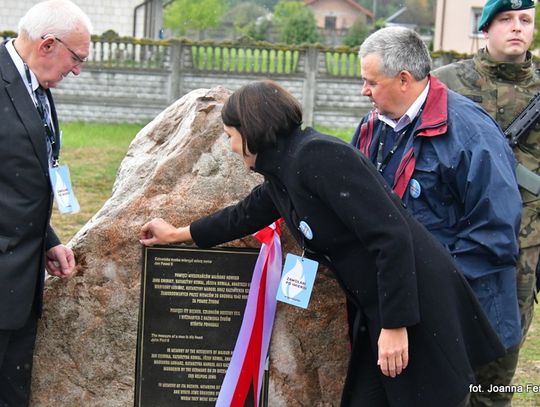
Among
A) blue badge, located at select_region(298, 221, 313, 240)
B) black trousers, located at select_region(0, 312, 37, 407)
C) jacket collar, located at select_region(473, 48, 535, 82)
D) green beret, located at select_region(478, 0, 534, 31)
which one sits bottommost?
black trousers, located at select_region(0, 312, 37, 407)

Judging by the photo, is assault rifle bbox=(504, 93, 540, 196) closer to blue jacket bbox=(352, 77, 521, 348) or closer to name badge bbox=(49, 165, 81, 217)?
blue jacket bbox=(352, 77, 521, 348)

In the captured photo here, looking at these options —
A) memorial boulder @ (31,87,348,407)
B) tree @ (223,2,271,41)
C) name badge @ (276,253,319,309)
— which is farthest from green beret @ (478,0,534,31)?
tree @ (223,2,271,41)

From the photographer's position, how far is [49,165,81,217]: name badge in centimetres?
358

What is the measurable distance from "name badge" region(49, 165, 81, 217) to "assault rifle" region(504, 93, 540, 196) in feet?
6.14

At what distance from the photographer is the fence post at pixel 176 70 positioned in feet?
64.3

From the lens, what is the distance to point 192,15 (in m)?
42.8

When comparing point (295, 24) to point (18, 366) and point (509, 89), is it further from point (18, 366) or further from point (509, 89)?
point (18, 366)

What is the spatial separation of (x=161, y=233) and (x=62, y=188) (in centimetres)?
53

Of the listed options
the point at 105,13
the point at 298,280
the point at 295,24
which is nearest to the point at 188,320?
the point at 298,280

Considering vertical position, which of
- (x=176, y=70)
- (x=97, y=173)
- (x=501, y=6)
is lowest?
(x=97, y=173)

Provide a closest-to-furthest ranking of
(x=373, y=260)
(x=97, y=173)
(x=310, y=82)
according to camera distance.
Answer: (x=373, y=260) < (x=97, y=173) < (x=310, y=82)

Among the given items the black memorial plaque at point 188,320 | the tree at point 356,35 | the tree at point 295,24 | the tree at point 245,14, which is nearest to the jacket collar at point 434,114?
the black memorial plaque at point 188,320

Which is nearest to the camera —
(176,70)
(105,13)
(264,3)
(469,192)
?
(469,192)

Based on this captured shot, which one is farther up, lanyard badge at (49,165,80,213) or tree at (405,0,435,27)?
tree at (405,0,435,27)
